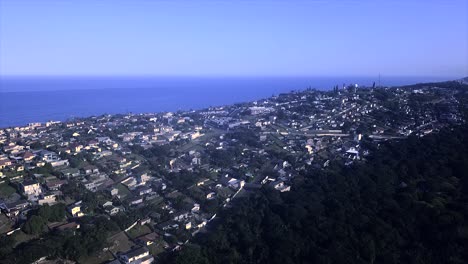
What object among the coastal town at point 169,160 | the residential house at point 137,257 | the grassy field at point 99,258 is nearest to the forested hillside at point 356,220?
the residential house at point 137,257

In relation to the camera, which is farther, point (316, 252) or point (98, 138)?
point (98, 138)

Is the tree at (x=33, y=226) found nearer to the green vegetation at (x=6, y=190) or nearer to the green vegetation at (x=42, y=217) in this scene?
the green vegetation at (x=42, y=217)

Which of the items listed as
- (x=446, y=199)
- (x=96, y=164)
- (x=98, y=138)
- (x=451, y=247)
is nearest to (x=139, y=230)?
(x=96, y=164)

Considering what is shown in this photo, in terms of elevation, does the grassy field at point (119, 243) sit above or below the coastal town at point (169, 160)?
below

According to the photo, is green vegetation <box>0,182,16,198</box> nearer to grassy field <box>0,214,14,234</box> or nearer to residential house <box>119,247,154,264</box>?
grassy field <box>0,214,14,234</box>

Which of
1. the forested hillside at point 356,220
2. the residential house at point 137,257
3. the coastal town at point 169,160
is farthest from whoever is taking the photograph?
the coastal town at point 169,160

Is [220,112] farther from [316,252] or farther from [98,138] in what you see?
[316,252]
